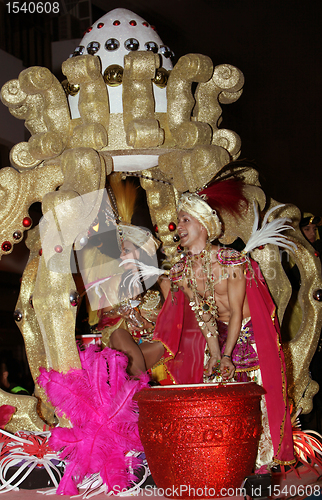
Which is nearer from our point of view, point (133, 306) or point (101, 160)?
point (101, 160)

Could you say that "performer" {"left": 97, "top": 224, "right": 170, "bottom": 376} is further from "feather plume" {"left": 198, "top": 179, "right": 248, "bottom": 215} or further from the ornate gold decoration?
"feather plume" {"left": 198, "top": 179, "right": 248, "bottom": 215}

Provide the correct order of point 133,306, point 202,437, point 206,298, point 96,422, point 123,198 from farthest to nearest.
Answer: point 123,198 < point 133,306 < point 206,298 < point 96,422 < point 202,437

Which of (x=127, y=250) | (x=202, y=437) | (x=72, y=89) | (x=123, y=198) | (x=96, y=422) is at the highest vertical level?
(x=72, y=89)

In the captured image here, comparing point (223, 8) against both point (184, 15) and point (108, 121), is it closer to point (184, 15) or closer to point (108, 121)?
point (184, 15)

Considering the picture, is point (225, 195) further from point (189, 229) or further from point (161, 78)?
point (161, 78)

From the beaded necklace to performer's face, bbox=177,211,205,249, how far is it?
0.28 feet

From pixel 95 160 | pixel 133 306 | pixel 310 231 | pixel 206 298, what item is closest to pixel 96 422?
pixel 206 298

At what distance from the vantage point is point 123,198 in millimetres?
4152

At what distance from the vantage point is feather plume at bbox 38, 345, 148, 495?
255cm

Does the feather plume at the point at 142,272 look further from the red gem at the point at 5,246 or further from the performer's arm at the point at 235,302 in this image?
the red gem at the point at 5,246

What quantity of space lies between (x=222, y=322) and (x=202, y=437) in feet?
3.08

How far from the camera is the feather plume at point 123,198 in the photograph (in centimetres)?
413

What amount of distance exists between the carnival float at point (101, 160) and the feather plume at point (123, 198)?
1.61ft

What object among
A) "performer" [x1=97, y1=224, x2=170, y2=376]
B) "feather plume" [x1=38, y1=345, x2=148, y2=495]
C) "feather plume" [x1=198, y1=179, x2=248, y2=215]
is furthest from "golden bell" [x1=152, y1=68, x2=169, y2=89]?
"feather plume" [x1=38, y1=345, x2=148, y2=495]
